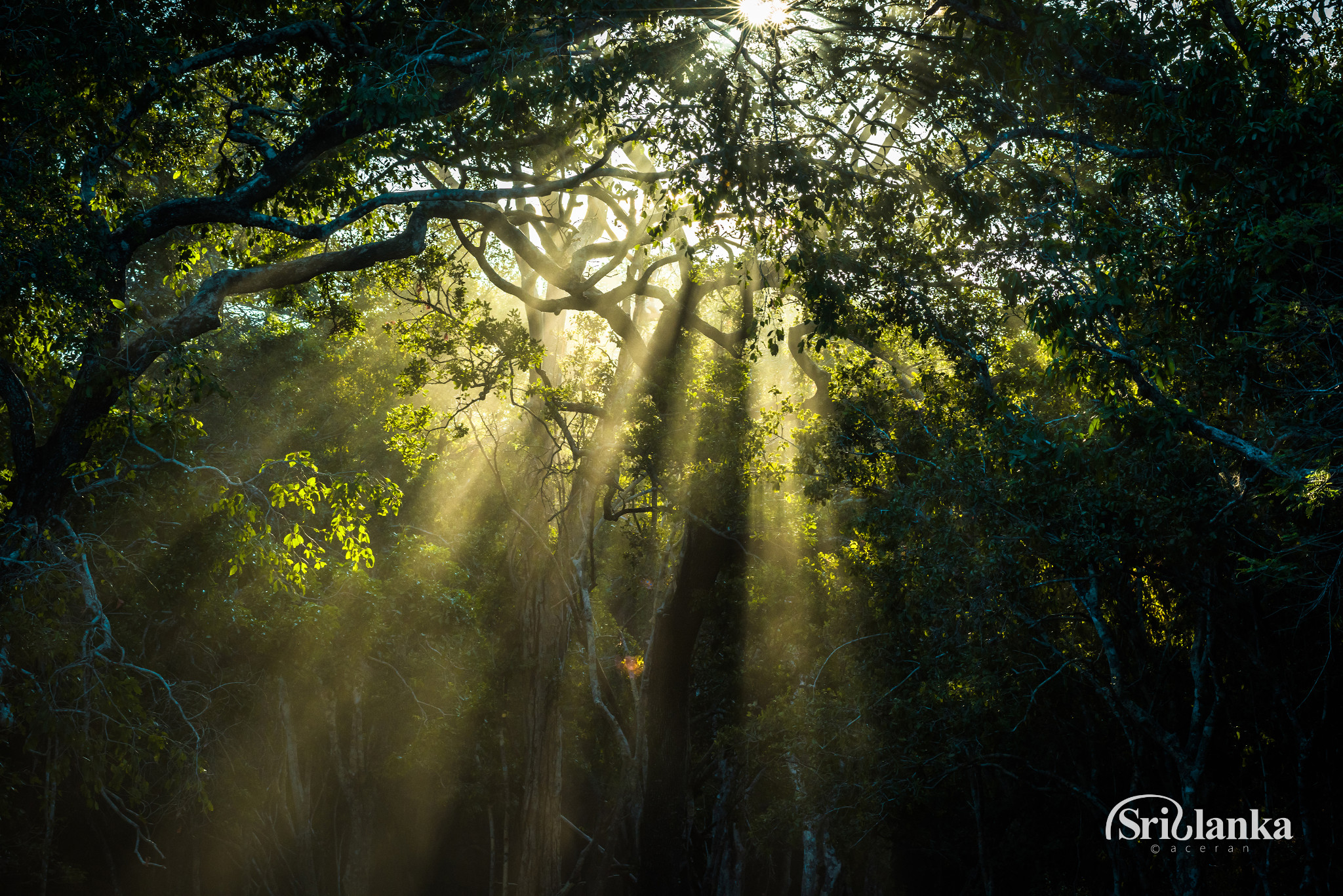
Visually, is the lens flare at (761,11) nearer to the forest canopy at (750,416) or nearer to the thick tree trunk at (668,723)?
the forest canopy at (750,416)

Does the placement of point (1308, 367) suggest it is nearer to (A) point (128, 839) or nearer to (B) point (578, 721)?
(B) point (578, 721)

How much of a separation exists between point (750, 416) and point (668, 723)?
4716mm

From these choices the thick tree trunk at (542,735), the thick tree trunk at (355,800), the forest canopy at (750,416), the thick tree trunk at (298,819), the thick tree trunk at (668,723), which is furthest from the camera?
the thick tree trunk at (355,800)

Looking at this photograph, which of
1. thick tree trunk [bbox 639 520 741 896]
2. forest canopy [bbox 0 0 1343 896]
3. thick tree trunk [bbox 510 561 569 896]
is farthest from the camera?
thick tree trunk [bbox 639 520 741 896]

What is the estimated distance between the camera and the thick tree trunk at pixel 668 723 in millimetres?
12094

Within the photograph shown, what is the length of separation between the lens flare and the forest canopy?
3 centimetres

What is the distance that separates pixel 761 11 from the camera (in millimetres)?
6574

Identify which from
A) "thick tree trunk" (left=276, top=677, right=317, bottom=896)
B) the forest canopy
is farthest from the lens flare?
"thick tree trunk" (left=276, top=677, right=317, bottom=896)

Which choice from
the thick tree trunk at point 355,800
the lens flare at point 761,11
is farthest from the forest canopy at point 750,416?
the thick tree trunk at point 355,800

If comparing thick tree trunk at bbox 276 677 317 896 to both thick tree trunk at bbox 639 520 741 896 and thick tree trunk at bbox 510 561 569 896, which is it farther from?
thick tree trunk at bbox 639 520 741 896

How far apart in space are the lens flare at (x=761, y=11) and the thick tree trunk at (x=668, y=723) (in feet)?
22.5

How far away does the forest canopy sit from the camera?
5613mm

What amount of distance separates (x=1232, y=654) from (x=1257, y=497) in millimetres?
4155

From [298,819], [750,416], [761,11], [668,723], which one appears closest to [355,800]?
[298,819]
